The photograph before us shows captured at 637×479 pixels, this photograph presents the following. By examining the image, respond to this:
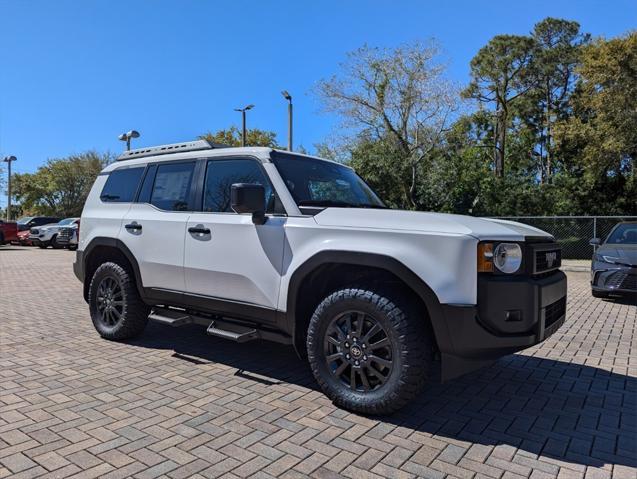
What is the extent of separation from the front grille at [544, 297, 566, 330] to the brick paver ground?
0.73 meters

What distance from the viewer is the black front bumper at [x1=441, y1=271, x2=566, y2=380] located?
9.95ft

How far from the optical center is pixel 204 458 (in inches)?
112

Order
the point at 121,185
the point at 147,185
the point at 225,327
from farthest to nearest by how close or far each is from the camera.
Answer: the point at 121,185
the point at 147,185
the point at 225,327

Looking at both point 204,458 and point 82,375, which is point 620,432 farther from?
point 82,375

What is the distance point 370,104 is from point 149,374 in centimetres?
2059

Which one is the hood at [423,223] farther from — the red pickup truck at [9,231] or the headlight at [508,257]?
the red pickup truck at [9,231]

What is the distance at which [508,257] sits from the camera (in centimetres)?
315

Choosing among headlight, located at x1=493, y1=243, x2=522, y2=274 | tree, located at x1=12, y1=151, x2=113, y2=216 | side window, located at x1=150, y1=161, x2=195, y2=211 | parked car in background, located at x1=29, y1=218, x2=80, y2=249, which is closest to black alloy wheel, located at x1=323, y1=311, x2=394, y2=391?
headlight, located at x1=493, y1=243, x2=522, y2=274

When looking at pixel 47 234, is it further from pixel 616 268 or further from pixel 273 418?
pixel 273 418

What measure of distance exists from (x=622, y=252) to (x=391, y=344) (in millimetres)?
7166

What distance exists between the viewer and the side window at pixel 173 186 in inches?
186

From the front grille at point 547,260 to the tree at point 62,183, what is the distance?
5166 centimetres

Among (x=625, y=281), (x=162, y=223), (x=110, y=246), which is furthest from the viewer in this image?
(x=625, y=281)

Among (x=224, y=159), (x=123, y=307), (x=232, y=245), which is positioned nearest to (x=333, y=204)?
(x=232, y=245)
